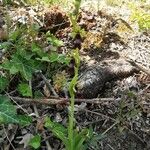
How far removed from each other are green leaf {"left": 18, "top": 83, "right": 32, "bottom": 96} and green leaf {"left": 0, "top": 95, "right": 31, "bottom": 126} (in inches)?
7.5

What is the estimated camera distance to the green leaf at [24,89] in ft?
9.00

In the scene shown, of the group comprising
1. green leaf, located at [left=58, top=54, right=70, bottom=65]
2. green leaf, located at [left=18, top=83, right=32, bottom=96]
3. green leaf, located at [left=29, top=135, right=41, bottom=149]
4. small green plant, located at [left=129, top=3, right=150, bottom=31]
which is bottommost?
green leaf, located at [left=29, top=135, right=41, bottom=149]

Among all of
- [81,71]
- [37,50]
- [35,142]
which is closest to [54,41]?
[37,50]

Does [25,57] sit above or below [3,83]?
above

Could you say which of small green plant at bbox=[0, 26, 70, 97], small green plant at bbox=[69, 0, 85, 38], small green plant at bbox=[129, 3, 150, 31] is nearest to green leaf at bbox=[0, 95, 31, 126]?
small green plant at bbox=[0, 26, 70, 97]

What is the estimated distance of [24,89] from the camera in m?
2.76

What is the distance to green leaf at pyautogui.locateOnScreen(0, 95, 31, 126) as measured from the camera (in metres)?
2.46

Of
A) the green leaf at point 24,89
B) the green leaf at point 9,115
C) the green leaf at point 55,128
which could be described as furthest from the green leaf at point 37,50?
the green leaf at point 55,128

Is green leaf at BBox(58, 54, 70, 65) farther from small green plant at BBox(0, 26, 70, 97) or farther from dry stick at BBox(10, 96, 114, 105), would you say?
dry stick at BBox(10, 96, 114, 105)

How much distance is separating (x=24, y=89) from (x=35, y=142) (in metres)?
0.43

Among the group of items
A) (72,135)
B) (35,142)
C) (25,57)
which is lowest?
(35,142)

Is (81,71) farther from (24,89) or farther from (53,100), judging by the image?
(24,89)

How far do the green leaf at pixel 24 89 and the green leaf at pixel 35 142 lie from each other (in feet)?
1.13

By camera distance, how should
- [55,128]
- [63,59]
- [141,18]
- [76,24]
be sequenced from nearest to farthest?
[55,128] → [63,59] → [76,24] → [141,18]
